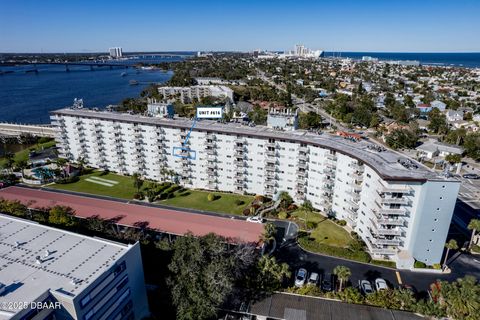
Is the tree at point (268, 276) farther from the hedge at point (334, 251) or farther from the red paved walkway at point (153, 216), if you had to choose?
the hedge at point (334, 251)

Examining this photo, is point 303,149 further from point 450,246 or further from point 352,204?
point 450,246

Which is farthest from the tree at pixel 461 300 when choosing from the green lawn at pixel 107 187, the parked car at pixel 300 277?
the green lawn at pixel 107 187

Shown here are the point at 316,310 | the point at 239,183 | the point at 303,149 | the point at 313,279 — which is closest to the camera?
the point at 316,310

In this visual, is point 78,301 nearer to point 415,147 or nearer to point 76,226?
point 76,226

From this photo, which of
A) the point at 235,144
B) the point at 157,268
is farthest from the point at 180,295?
the point at 235,144

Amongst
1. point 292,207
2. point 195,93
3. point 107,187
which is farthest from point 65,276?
point 195,93
